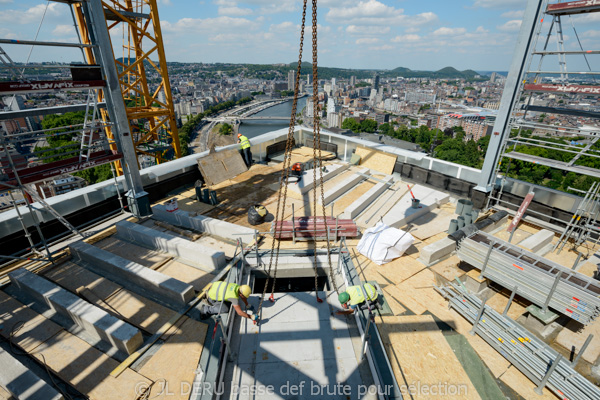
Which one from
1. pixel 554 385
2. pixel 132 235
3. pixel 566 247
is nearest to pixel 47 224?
pixel 132 235

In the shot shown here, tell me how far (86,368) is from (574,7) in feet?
53.8

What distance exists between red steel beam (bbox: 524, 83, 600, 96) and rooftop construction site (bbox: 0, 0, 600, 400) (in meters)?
0.08

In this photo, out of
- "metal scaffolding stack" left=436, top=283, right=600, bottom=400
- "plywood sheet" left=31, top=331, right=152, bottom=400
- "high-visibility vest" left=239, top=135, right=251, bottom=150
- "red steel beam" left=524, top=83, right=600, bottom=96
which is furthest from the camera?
"high-visibility vest" left=239, top=135, right=251, bottom=150

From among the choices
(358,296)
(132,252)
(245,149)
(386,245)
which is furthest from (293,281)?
(245,149)

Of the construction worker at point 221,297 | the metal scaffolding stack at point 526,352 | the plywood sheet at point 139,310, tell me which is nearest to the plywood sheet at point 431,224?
the metal scaffolding stack at point 526,352

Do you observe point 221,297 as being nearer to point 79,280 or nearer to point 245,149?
point 79,280

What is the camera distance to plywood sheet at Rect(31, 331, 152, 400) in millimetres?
5484

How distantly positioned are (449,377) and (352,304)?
2.45 meters

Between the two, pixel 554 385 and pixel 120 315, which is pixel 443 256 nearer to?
pixel 554 385

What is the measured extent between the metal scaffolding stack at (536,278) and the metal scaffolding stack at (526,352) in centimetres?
90

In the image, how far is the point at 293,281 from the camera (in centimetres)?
1092

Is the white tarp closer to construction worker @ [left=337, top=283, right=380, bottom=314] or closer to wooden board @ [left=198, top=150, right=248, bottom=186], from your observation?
construction worker @ [left=337, top=283, right=380, bottom=314]

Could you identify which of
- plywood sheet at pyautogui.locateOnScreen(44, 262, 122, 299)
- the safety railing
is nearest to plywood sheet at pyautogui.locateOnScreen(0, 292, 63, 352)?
plywood sheet at pyautogui.locateOnScreen(44, 262, 122, 299)

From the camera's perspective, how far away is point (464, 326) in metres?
7.18
